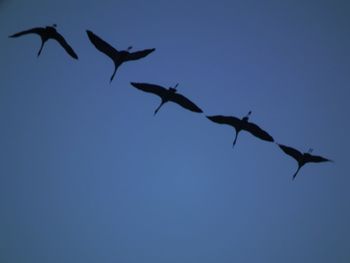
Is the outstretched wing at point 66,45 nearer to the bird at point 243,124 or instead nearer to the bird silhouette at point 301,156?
the bird at point 243,124

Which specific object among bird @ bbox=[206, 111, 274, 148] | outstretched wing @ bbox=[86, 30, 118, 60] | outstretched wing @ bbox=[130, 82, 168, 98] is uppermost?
outstretched wing @ bbox=[86, 30, 118, 60]

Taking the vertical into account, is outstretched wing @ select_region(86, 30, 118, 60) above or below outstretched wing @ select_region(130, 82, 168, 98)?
above

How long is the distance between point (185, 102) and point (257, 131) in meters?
0.68

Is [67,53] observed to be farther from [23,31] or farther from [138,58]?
[138,58]

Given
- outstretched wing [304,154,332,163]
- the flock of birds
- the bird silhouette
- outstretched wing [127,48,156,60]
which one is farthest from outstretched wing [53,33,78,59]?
outstretched wing [304,154,332,163]

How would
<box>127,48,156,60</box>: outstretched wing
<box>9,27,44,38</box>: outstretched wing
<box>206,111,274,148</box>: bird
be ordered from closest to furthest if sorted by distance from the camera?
1. <box>127,48,156,60</box>: outstretched wing
2. <box>9,27,44,38</box>: outstretched wing
3. <box>206,111,274,148</box>: bird

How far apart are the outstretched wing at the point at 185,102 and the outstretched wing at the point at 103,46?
0.62 meters

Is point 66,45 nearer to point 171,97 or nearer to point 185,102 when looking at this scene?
point 171,97

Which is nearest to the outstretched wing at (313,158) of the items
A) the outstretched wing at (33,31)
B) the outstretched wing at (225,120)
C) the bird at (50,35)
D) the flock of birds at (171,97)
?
the flock of birds at (171,97)

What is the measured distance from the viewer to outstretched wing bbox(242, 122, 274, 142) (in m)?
3.66

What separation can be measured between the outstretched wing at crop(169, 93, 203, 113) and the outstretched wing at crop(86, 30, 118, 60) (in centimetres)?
62

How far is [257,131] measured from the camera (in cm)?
369

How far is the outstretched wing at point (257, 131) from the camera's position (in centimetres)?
366

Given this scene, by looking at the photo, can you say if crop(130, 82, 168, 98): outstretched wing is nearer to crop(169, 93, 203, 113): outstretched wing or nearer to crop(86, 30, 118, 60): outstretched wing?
crop(169, 93, 203, 113): outstretched wing
